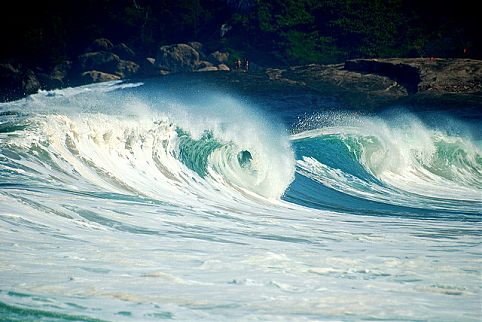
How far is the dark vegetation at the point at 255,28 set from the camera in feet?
139

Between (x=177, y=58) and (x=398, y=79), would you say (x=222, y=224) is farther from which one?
(x=177, y=58)

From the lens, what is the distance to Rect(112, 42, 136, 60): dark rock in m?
42.5

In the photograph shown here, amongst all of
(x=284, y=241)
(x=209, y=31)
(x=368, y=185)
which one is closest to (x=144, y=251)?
(x=284, y=241)

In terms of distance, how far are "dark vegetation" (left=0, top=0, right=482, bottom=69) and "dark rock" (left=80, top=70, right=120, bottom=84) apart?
4.46m

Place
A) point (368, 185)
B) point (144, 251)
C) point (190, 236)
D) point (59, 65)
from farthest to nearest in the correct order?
point (59, 65) < point (368, 185) < point (190, 236) < point (144, 251)

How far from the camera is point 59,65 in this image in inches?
1647

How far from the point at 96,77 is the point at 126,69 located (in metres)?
2.47

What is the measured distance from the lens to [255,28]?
44.5 m

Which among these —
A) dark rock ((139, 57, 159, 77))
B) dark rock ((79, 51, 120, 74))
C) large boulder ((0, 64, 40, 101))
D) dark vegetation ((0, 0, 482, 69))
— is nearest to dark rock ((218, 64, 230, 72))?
dark vegetation ((0, 0, 482, 69))

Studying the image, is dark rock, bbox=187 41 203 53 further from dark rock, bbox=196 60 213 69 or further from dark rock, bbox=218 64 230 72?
dark rock, bbox=218 64 230 72

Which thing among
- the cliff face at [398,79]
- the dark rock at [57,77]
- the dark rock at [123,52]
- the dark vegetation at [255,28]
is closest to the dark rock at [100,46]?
the dark rock at [123,52]

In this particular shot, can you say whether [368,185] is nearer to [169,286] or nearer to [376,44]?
[169,286]

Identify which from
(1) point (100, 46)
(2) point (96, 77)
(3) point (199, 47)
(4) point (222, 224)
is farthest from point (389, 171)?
(1) point (100, 46)

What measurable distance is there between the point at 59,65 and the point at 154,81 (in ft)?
28.4
